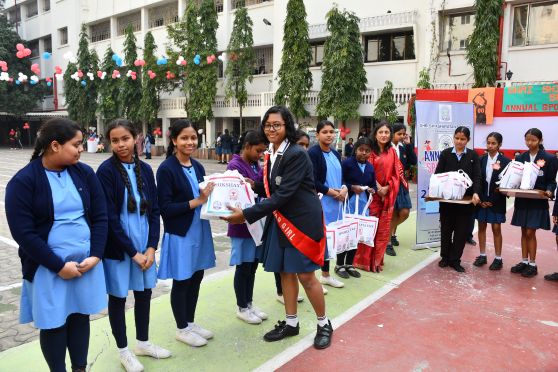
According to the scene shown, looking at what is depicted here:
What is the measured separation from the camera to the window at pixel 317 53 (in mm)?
19166

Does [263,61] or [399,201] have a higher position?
[263,61]

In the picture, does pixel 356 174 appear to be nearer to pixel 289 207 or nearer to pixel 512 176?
pixel 512 176

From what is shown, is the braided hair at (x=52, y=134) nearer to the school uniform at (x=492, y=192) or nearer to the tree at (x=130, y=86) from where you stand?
the school uniform at (x=492, y=192)

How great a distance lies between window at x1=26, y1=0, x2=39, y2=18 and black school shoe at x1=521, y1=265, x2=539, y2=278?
40.1m

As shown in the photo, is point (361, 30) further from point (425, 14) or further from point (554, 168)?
point (554, 168)

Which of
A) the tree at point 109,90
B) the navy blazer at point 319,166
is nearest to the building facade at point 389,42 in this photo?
the tree at point 109,90

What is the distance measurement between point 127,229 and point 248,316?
4.62 ft

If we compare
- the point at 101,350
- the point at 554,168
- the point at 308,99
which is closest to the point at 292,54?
the point at 308,99

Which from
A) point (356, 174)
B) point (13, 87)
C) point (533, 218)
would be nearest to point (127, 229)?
point (356, 174)

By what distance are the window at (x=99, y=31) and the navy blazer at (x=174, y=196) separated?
30.7 meters

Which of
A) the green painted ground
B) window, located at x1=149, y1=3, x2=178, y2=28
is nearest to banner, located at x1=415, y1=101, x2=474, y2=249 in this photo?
the green painted ground

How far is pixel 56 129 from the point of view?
2400mm

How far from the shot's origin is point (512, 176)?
191 inches

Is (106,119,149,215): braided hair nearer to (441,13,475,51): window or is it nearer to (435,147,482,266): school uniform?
(435,147,482,266): school uniform
